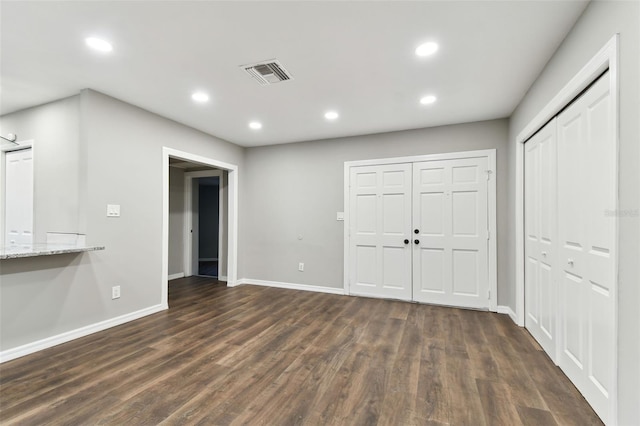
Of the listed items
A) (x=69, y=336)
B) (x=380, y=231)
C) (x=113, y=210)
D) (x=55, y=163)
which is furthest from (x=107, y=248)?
(x=380, y=231)

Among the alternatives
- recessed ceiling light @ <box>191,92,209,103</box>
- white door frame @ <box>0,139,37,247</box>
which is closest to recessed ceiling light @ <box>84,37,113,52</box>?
recessed ceiling light @ <box>191,92,209,103</box>

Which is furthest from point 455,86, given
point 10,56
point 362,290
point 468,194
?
point 10,56

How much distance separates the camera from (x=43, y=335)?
2.73 metres

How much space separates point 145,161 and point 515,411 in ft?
14.7

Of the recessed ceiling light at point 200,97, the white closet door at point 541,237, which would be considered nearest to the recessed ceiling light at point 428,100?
the white closet door at point 541,237

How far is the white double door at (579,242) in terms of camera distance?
168 cm

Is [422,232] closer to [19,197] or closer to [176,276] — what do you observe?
[176,276]

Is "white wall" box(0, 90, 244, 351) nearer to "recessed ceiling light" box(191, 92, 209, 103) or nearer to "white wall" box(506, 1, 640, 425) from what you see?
"recessed ceiling light" box(191, 92, 209, 103)

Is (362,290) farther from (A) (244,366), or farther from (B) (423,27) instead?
(B) (423,27)

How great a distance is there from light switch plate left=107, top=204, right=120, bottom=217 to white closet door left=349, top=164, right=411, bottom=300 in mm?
3246

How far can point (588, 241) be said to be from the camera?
1.91 meters

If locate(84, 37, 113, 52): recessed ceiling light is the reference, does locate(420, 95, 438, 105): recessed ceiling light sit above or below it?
below

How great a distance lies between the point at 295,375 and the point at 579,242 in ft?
7.74

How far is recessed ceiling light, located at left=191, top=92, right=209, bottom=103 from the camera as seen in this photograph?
10.5ft
